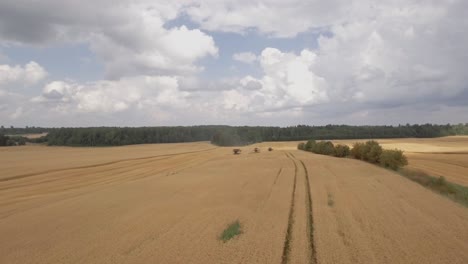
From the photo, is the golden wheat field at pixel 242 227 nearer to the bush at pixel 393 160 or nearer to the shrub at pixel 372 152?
the bush at pixel 393 160

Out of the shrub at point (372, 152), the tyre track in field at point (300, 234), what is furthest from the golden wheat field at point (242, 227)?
the shrub at point (372, 152)

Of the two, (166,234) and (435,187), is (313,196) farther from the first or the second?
(435,187)

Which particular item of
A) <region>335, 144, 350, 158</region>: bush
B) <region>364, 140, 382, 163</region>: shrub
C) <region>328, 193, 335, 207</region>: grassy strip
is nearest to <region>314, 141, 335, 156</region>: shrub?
<region>335, 144, 350, 158</region>: bush

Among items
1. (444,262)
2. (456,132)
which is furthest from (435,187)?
(456,132)

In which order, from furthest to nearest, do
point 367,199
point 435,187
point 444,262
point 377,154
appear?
point 377,154 → point 435,187 → point 367,199 → point 444,262

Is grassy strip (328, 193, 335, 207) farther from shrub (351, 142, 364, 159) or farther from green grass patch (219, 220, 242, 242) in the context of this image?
shrub (351, 142, 364, 159)

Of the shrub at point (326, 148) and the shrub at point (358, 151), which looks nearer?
the shrub at point (358, 151)
